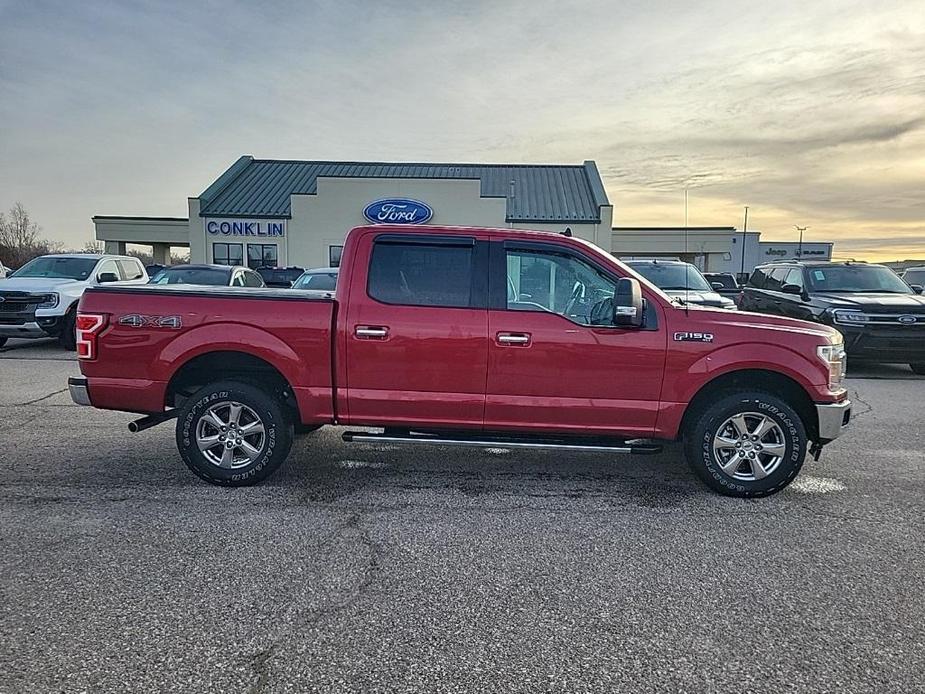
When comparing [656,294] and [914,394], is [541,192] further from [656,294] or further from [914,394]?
[656,294]

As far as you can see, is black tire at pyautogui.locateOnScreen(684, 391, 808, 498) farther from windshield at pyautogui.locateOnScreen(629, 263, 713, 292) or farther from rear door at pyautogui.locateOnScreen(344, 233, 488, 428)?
windshield at pyautogui.locateOnScreen(629, 263, 713, 292)

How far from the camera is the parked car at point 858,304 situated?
9984mm

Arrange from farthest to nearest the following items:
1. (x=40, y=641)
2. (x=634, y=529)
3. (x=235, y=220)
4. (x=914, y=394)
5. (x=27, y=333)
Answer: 1. (x=235, y=220)
2. (x=27, y=333)
3. (x=914, y=394)
4. (x=634, y=529)
5. (x=40, y=641)

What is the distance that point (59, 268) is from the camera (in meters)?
A: 12.6

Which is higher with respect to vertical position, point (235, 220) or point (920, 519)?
point (235, 220)

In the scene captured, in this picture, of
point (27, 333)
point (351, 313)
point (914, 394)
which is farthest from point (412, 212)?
point (351, 313)

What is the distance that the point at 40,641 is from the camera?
271cm

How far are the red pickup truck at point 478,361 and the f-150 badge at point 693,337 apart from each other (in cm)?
1

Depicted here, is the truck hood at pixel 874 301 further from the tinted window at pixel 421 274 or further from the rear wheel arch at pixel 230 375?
the rear wheel arch at pixel 230 375

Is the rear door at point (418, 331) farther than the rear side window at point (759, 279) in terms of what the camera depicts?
No

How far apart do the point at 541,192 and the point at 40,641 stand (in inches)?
1258

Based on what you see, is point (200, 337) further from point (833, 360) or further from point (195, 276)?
point (195, 276)

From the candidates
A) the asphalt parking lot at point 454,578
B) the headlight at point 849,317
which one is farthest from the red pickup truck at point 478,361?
the headlight at point 849,317

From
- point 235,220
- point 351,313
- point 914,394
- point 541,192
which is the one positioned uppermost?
point 541,192
